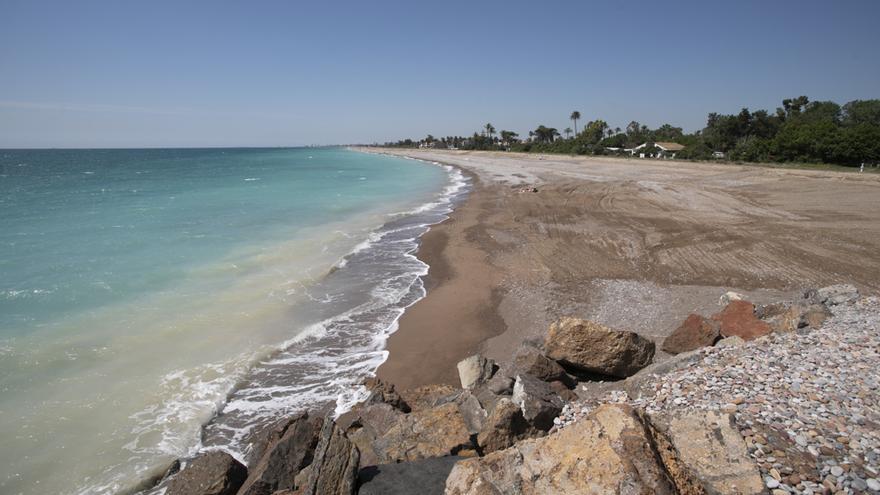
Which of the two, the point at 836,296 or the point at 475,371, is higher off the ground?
the point at 836,296

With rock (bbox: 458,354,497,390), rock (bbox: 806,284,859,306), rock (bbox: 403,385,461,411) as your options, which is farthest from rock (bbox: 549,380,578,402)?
rock (bbox: 806,284,859,306)

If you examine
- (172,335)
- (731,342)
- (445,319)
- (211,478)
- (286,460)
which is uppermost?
(731,342)

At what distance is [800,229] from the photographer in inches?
728

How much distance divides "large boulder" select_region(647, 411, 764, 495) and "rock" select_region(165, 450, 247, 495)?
4843 mm

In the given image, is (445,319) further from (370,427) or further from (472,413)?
(370,427)

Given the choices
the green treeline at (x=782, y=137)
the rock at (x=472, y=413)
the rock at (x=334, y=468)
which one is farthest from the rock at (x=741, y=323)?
the green treeline at (x=782, y=137)

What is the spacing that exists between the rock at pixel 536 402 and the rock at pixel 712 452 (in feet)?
5.15

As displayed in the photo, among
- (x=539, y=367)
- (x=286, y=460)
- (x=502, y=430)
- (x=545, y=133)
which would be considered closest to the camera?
(x=286, y=460)

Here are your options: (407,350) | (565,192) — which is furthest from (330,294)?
(565,192)

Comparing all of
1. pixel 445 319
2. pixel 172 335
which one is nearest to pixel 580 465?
pixel 445 319

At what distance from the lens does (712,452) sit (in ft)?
12.2

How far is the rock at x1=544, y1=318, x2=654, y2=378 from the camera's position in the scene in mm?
7070

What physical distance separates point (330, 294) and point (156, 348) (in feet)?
15.2

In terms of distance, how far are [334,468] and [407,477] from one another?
76 centimetres
